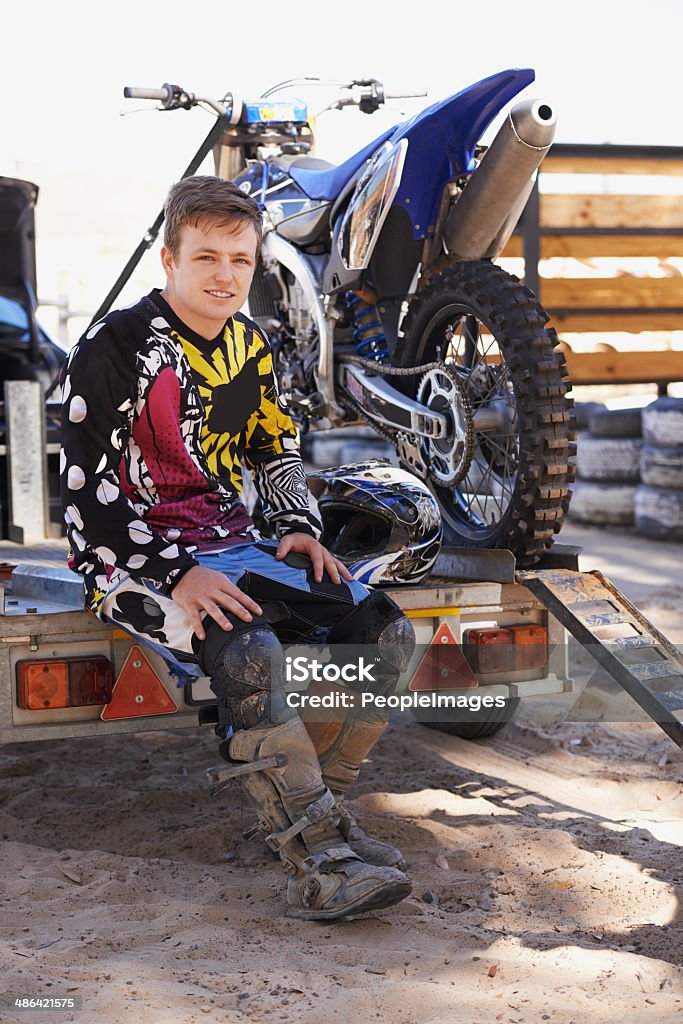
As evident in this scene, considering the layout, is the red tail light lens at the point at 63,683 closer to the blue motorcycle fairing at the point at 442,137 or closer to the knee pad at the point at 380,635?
the knee pad at the point at 380,635

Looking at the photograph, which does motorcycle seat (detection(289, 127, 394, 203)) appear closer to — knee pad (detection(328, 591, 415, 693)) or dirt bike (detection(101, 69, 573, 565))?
dirt bike (detection(101, 69, 573, 565))

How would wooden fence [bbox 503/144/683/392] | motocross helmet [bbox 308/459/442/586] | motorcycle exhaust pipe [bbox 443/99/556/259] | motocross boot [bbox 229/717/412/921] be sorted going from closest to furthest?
motocross boot [bbox 229/717/412/921]
motocross helmet [bbox 308/459/442/586]
motorcycle exhaust pipe [bbox 443/99/556/259]
wooden fence [bbox 503/144/683/392]

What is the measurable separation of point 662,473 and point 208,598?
17.7 ft

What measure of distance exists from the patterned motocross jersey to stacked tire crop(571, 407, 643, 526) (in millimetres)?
5203

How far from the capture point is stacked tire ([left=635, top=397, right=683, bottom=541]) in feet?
23.8

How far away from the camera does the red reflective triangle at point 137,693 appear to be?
2.77 meters

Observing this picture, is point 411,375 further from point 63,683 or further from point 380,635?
point 63,683

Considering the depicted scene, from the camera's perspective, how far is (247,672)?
238 cm

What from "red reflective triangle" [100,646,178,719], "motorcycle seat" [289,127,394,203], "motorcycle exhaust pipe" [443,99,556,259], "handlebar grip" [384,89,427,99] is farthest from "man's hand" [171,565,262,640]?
"handlebar grip" [384,89,427,99]

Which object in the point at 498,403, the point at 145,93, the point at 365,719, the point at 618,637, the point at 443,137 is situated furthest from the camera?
the point at 145,93

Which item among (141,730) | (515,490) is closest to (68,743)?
(141,730)

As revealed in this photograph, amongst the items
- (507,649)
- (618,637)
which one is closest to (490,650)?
(507,649)

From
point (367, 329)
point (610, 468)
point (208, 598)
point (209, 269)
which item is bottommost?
point (610, 468)

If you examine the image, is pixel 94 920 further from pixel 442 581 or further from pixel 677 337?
pixel 677 337
